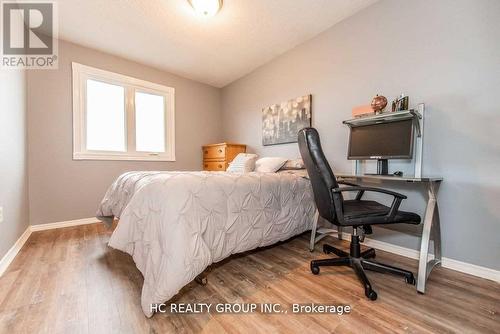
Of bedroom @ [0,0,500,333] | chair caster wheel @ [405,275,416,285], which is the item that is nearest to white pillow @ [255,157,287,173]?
bedroom @ [0,0,500,333]

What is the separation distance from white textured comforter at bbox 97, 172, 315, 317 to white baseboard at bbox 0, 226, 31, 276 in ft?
2.62

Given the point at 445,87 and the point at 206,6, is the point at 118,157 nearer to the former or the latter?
the point at 206,6

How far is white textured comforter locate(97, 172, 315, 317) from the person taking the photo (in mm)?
1160

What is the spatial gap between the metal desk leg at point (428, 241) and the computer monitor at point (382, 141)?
1.19 feet

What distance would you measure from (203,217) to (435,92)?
2190mm

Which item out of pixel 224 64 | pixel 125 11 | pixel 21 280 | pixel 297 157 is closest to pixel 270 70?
pixel 224 64

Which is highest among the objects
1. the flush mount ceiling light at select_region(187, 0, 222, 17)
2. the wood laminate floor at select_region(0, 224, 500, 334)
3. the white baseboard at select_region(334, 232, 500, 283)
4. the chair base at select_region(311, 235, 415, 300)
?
the flush mount ceiling light at select_region(187, 0, 222, 17)

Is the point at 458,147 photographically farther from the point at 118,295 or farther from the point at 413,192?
the point at 118,295

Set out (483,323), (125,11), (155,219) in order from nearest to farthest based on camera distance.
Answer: (483,323) → (155,219) → (125,11)

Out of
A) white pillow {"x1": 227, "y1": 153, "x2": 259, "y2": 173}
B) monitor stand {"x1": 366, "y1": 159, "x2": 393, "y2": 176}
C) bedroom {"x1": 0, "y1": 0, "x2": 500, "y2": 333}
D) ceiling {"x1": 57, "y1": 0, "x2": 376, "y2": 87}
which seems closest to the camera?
bedroom {"x1": 0, "y1": 0, "x2": 500, "y2": 333}

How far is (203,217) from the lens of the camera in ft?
4.55

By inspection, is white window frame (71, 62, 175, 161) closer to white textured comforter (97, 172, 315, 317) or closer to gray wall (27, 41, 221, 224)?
gray wall (27, 41, 221, 224)

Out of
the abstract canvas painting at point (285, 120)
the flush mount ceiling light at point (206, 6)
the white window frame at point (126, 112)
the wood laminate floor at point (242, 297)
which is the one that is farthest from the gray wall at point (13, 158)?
the abstract canvas painting at point (285, 120)

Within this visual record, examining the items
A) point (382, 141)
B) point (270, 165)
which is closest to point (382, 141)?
point (382, 141)
